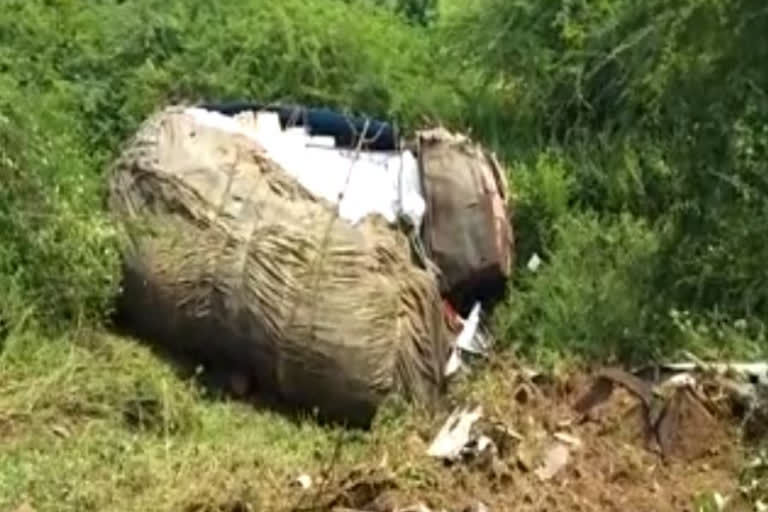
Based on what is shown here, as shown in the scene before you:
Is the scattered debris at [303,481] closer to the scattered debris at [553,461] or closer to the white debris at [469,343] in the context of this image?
the scattered debris at [553,461]

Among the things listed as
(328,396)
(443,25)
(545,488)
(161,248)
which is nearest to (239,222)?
(161,248)

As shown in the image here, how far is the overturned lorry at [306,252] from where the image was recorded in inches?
260

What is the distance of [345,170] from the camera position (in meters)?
7.50

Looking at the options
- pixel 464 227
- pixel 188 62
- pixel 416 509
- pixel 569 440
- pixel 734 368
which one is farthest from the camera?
pixel 188 62

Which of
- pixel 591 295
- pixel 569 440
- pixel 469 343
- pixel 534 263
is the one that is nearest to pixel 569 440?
pixel 569 440

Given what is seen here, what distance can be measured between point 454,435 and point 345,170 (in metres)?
1.76

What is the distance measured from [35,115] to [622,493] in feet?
9.55

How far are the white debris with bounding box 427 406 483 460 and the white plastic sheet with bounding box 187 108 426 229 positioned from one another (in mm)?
1209

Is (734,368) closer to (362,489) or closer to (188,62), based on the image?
(362,489)

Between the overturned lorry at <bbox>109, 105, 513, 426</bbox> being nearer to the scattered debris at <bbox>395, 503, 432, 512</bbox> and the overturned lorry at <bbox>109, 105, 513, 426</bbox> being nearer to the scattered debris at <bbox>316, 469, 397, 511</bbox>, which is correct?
the scattered debris at <bbox>316, 469, 397, 511</bbox>

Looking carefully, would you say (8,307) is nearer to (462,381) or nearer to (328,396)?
(328,396)

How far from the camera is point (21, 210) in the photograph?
6902 mm

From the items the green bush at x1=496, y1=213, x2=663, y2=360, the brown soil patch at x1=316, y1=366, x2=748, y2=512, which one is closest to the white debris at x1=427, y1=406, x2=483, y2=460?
the brown soil patch at x1=316, y1=366, x2=748, y2=512

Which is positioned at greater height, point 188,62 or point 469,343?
point 188,62
